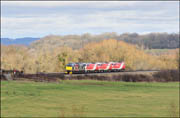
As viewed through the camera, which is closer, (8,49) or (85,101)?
(85,101)

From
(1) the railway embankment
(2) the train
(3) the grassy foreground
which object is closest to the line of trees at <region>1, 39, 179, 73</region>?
(2) the train

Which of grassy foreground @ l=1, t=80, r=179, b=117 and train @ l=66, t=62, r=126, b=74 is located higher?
train @ l=66, t=62, r=126, b=74

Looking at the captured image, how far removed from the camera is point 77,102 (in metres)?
30.8

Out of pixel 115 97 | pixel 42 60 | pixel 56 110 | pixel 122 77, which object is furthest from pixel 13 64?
pixel 56 110

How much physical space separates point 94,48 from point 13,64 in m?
28.6

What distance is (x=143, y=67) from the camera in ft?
280

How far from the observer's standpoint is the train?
188ft

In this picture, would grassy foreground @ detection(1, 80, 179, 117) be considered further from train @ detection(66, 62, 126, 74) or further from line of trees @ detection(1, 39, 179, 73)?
line of trees @ detection(1, 39, 179, 73)

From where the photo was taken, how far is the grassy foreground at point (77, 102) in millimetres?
24677

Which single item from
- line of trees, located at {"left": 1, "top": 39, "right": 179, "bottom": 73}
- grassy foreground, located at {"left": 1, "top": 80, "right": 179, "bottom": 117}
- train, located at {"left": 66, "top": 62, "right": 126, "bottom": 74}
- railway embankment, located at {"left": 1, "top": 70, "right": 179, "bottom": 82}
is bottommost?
grassy foreground, located at {"left": 1, "top": 80, "right": 179, "bottom": 117}

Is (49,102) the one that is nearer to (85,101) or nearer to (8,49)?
→ (85,101)

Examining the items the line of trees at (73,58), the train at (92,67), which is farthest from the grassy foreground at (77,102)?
the line of trees at (73,58)

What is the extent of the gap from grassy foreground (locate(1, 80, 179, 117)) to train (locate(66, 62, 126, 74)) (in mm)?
12024

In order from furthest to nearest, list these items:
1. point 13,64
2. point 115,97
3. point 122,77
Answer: point 13,64 → point 122,77 → point 115,97
